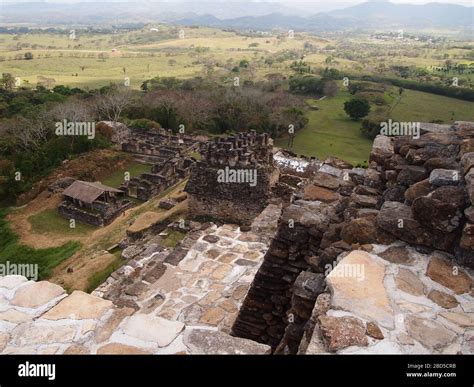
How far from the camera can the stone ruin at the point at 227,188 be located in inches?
605

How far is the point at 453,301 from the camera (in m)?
4.20

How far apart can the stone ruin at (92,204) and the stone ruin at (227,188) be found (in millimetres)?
8601

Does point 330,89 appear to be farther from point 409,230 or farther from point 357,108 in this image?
point 409,230

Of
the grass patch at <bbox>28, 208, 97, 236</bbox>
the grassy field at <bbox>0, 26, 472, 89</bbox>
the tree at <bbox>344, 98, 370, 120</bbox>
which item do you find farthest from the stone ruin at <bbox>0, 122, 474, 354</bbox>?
the grassy field at <bbox>0, 26, 472, 89</bbox>

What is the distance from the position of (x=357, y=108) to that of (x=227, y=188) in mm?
40645

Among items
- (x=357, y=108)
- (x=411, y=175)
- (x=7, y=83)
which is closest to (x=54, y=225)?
(x=411, y=175)

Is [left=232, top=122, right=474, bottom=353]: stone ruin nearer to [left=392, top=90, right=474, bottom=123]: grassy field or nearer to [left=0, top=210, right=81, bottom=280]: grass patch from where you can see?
[left=0, top=210, right=81, bottom=280]: grass patch

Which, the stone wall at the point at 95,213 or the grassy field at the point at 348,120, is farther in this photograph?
the grassy field at the point at 348,120

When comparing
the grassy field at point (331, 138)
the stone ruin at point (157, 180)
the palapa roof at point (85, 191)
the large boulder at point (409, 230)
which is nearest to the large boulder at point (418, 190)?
the large boulder at point (409, 230)

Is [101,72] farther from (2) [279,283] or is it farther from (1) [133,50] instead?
(2) [279,283]

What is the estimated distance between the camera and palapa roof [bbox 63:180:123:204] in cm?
2338

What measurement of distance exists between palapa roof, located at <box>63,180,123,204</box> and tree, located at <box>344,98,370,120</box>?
36716mm

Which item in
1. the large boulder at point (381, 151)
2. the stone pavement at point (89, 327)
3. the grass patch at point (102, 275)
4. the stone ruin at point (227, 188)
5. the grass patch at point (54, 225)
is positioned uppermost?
the large boulder at point (381, 151)

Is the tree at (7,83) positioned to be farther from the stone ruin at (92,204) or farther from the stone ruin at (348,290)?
the stone ruin at (348,290)
